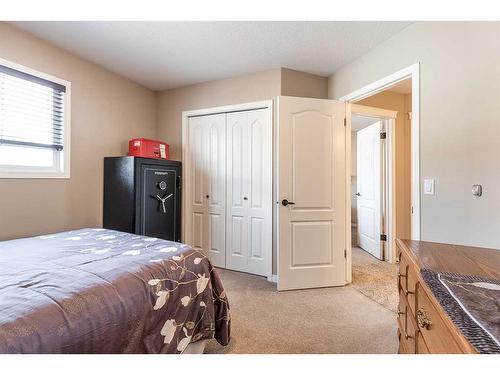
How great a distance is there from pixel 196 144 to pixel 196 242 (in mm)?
1305

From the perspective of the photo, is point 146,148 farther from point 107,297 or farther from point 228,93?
point 107,297

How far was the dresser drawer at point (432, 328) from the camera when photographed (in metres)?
0.66

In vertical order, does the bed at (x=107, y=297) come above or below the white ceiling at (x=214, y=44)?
below

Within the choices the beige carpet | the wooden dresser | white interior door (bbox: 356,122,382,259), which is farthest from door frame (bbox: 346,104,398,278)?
the wooden dresser

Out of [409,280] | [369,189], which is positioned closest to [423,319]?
[409,280]

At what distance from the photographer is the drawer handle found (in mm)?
853

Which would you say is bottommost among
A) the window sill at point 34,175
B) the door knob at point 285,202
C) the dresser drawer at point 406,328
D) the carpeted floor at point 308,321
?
the carpeted floor at point 308,321

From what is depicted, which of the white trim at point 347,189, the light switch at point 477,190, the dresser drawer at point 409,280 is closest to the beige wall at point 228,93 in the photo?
→ the white trim at point 347,189

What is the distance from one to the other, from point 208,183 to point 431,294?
2.82m

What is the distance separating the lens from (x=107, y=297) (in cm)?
101

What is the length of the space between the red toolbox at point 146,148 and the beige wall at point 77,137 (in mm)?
187

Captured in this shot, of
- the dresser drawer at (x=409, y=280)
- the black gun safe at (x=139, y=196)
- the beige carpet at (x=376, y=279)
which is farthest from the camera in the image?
the black gun safe at (x=139, y=196)

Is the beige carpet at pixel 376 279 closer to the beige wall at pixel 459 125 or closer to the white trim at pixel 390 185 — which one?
the white trim at pixel 390 185
